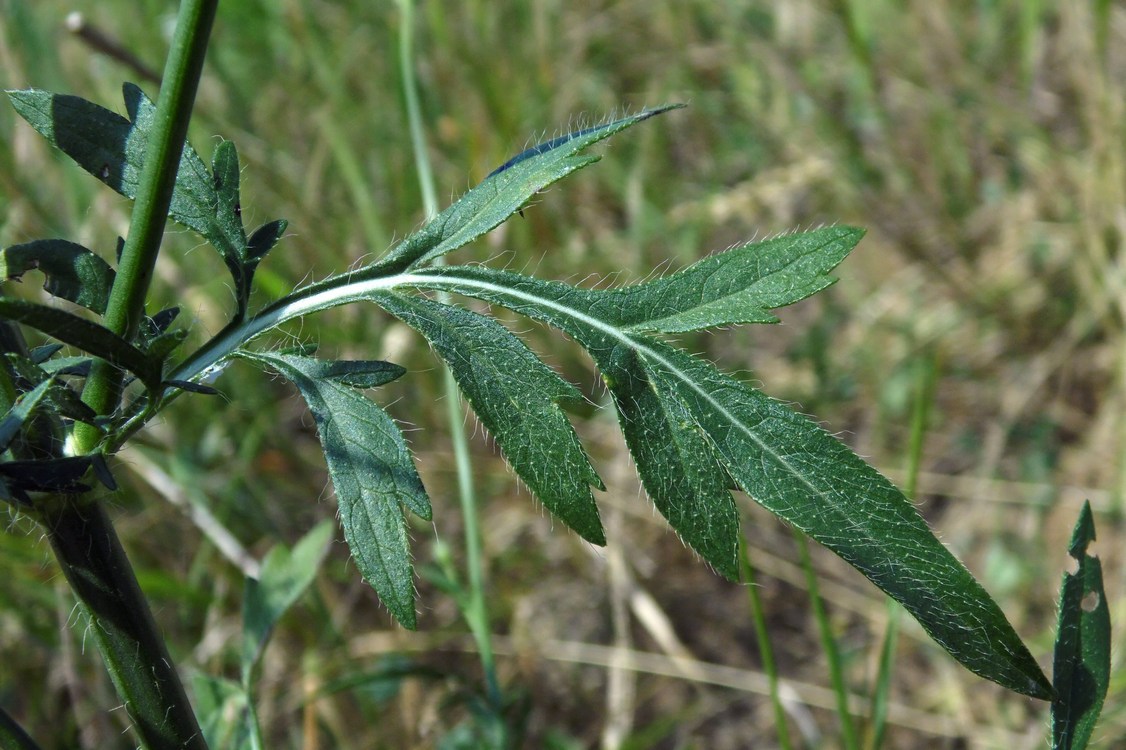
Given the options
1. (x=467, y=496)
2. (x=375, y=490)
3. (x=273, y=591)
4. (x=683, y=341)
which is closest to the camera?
(x=375, y=490)

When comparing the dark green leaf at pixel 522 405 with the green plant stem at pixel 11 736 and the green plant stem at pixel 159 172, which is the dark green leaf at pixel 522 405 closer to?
the green plant stem at pixel 159 172

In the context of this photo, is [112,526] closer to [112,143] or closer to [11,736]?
[11,736]

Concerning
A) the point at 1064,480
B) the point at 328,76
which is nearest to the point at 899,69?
the point at 1064,480

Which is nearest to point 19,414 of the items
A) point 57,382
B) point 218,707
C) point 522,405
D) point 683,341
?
point 57,382

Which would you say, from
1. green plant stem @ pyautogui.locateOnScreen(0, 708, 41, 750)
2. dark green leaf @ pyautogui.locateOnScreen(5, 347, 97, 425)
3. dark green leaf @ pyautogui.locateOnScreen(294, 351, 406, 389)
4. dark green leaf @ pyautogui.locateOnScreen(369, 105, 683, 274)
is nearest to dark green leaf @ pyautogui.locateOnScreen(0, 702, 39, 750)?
green plant stem @ pyautogui.locateOnScreen(0, 708, 41, 750)

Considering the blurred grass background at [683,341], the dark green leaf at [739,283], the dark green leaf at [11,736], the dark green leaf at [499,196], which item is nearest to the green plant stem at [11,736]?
the dark green leaf at [11,736]

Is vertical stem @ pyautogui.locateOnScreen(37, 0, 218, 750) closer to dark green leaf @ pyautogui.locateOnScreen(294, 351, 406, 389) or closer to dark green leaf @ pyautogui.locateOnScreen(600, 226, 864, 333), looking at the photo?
dark green leaf @ pyautogui.locateOnScreen(294, 351, 406, 389)

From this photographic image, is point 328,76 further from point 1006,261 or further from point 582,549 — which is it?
point 1006,261
